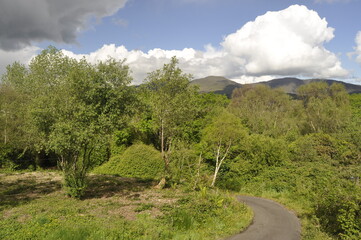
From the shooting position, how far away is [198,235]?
1439cm

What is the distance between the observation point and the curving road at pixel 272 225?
1547 cm

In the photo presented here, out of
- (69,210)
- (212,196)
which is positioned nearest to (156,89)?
(212,196)

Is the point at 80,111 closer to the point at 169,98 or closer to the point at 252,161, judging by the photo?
the point at 169,98

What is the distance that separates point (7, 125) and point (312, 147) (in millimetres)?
42942

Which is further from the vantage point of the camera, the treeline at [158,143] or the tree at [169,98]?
the tree at [169,98]

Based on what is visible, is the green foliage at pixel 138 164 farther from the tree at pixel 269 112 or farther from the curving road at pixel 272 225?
the tree at pixel 269 112

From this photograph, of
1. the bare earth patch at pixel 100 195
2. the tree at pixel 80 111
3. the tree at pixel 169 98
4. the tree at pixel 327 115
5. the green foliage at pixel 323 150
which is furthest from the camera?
the tree at pixel 327 115

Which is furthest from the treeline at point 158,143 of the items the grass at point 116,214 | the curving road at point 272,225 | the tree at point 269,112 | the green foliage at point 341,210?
the tree at point 269,112

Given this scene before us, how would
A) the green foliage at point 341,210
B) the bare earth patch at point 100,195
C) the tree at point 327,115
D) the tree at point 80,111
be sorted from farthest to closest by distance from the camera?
the tree at point 327,115, the tree at point 80,111, the bare earth patch at point 100,195, the green foliage at point 341,210

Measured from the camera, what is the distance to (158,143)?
38.7 metres

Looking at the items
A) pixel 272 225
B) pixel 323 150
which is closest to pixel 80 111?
pixel 272 225

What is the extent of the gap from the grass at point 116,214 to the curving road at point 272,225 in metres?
0.78

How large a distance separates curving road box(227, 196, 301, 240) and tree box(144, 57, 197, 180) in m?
10.2

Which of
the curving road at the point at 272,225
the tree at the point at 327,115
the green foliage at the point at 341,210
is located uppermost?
the tree at the point at 327,115
